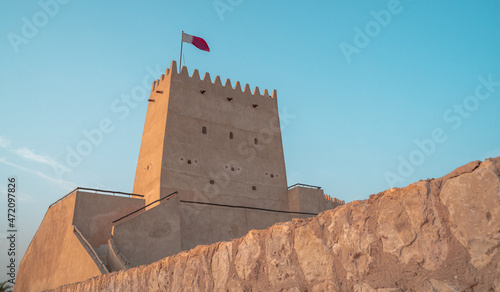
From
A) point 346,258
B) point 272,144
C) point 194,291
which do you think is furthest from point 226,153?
point 346,258

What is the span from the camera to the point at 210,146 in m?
18.6

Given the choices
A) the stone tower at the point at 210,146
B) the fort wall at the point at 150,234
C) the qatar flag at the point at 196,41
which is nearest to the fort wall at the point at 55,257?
the fort wall at the point at 150,234

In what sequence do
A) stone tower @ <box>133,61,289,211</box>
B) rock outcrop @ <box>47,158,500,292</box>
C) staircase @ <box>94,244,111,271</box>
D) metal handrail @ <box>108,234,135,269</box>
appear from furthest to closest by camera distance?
stone tower @ <box>133,61,289,211</box> < staircase @ <box>94,244,111,271</box> < metal handrail @ <box>108,234,135,269</box> < rock outcrop @ <box>47,158,500,292</box>

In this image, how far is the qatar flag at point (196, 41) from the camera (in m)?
20.3

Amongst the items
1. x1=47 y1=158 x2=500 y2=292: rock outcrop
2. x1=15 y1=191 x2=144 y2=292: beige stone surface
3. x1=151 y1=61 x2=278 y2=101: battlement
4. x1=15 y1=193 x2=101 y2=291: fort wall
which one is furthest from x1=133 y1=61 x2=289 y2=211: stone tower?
x1=47 y1=158 x2=500 y2=292: rock outcrop

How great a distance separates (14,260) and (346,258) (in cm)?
1995

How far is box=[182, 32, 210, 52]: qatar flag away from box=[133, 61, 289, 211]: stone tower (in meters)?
1.57

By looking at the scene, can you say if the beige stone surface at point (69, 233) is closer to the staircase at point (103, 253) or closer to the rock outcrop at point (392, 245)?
the staircase at point (103, 253)

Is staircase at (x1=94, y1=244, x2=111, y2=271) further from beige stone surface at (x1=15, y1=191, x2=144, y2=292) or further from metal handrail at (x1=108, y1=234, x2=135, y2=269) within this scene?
metal handrail at (x1=108, y1=234, x2=135, y2=269)

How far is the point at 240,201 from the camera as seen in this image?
18.2 meters

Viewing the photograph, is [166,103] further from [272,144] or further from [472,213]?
[472,213]

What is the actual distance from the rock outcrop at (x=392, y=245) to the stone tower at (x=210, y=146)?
44.6 feet

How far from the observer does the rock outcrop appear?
2090mm

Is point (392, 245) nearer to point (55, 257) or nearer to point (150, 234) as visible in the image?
point (150, 234)
